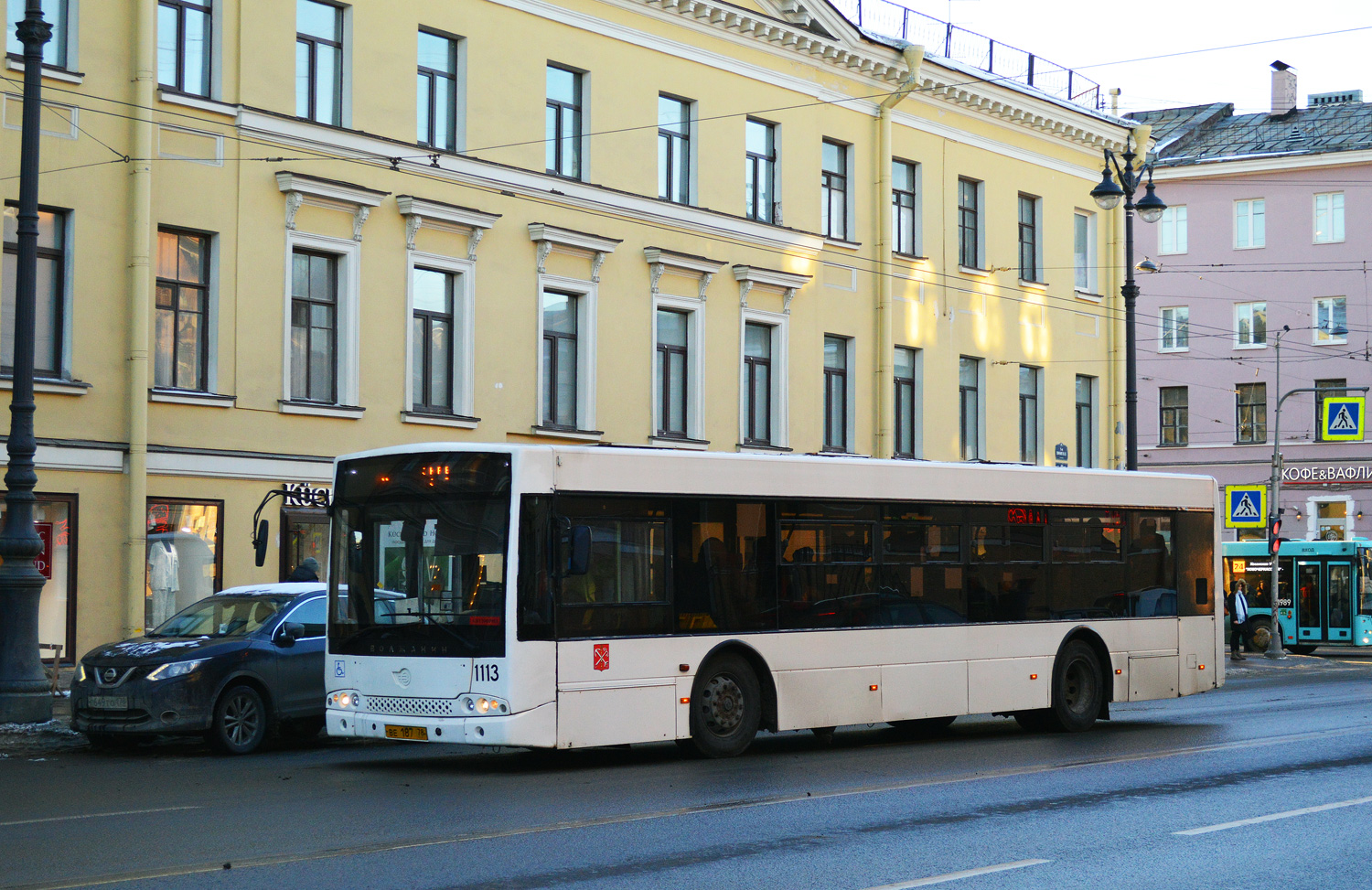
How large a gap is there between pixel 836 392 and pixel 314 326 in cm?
1145

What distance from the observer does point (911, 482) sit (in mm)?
16422

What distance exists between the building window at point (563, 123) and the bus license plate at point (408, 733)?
14145 millimetres

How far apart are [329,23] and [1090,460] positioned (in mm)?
20893

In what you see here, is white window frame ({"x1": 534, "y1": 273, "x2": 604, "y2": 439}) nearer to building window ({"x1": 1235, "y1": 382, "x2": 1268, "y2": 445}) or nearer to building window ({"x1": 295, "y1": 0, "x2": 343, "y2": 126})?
building window ({"x1": 295, "y1": 0, "x2": 343, "y2": 126})

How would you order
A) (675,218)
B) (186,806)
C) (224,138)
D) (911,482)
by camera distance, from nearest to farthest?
(186,806), (911,482), (224,138), (675,218)

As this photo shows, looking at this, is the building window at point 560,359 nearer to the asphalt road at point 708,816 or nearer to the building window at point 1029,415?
the asphalt road at point 708,816

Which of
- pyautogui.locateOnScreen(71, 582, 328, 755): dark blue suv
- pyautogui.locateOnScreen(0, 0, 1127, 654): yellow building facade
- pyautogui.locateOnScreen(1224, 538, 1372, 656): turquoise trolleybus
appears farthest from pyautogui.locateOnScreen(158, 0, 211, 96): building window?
pyautogui.locateOnScreen(1224, 538, 1372, 656): turquoise trolleybus

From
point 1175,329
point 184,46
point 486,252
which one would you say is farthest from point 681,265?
point 1175,329

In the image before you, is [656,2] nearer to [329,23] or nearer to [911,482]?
[329,23]

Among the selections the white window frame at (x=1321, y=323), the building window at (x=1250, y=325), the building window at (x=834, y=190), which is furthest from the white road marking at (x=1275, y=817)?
the building window at (x=1250, y=325)

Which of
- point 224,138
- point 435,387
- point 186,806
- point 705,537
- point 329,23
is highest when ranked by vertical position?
point 329,23

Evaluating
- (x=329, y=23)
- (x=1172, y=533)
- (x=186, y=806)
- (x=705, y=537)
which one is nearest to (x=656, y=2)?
(x=329, y=23)

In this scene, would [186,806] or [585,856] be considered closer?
[585,856]

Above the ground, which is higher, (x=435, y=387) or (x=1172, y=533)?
(x=435, y=387)
